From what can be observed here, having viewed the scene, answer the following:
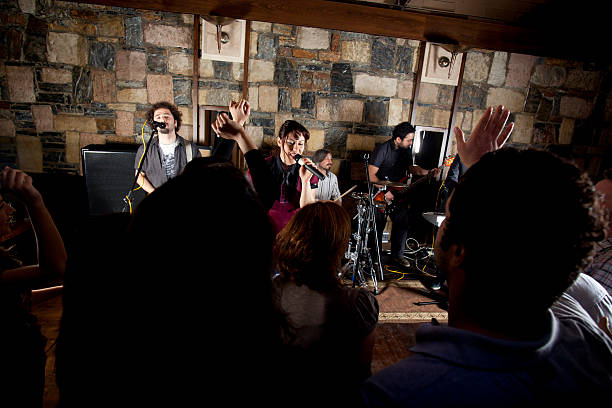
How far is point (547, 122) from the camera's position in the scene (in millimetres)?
4832

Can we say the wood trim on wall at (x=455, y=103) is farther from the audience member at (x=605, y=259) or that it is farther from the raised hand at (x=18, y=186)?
the raised hand at (x=18, y=186)

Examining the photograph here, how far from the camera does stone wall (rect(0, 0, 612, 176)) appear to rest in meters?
3.84

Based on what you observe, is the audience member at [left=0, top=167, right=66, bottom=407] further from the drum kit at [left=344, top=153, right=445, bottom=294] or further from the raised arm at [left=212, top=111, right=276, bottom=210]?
the drum kit at [left=344, top=153, right=445, bottom=294]

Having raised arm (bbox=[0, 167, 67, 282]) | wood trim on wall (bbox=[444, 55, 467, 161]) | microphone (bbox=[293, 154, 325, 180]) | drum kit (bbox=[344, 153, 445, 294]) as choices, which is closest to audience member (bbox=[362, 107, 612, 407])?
raised arm (bbox=[0, 167, 67, 282])

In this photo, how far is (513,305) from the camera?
645 millimetres

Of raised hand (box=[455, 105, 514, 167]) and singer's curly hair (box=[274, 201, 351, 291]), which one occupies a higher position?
raised hand (box=[455, 105, 514, 167])

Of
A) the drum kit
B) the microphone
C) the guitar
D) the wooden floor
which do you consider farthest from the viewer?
the guitar

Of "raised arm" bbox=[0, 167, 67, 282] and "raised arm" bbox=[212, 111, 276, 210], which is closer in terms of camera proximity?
"raised arm" bbox=[0, 167, 67, 282]

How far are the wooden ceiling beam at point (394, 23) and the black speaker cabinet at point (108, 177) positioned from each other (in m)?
1.75

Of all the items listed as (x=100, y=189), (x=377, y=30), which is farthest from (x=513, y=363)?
(x=377, y=30)

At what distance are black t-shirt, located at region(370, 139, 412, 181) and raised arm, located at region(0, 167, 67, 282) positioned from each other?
3.56 m

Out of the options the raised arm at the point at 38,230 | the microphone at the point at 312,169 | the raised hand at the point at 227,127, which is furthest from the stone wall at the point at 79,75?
the raised arm at the point at 38,230

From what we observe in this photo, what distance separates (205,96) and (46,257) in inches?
133

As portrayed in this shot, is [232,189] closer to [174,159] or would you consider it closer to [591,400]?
[591,400]
